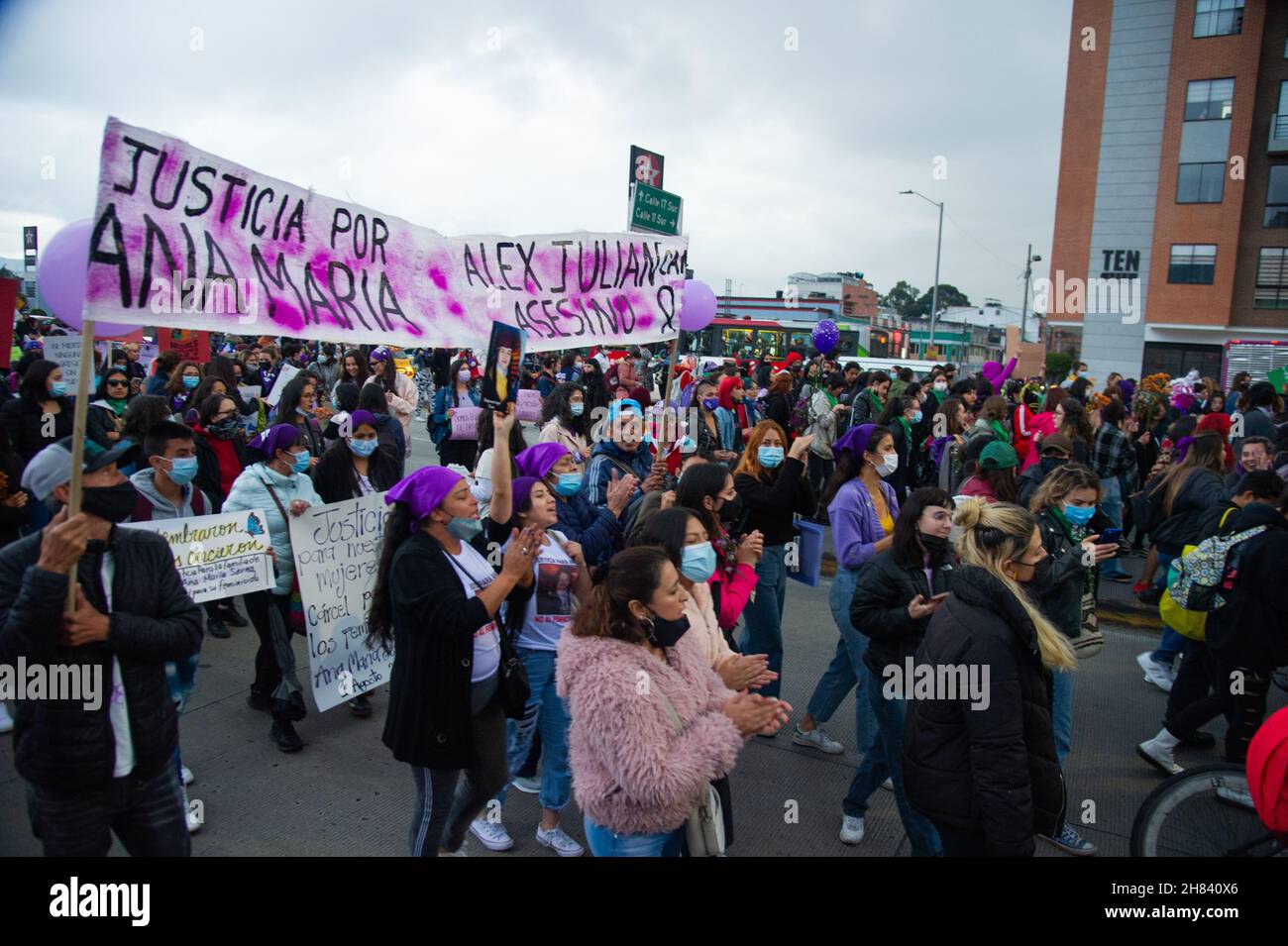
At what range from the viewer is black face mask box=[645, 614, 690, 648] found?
2.76 meters

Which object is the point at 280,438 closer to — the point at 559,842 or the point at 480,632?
the point at 480,632

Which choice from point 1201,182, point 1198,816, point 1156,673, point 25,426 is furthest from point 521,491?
point 1201,182

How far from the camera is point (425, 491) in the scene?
127 inches

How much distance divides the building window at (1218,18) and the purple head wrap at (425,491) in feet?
134

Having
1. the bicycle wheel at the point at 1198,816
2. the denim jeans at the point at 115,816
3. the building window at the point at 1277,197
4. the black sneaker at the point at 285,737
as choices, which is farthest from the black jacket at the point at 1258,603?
the building window at the point at 1277,197

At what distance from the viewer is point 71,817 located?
8.54 feet

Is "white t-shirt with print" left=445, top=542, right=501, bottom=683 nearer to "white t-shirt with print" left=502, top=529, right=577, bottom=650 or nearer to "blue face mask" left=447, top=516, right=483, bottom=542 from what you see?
"blue face mask" left=447, top=516, right=483, bottom=542

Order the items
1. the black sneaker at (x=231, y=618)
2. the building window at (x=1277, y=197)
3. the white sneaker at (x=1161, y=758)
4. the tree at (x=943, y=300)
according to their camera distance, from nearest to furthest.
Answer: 1. the white sneaker at (x=1161, y=758)
2. the black sneaker at (x=231, y=618)
3. the building window at (x=1277, y=197)
4. the tree at (x=943, y=300)

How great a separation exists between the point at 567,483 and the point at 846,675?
192cm

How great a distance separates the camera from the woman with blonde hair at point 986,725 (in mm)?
2658

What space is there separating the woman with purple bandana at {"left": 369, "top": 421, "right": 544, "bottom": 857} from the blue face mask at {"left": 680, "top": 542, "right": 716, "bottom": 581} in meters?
0.59

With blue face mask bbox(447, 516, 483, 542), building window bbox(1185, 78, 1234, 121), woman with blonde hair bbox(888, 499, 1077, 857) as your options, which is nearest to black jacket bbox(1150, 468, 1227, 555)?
woman with blonde hair bbox(888, 499, 1077, 857)

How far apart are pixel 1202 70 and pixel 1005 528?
39590 millimetres

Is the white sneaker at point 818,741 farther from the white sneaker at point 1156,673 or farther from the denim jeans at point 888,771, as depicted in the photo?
the white sneaker at point 1156,673
